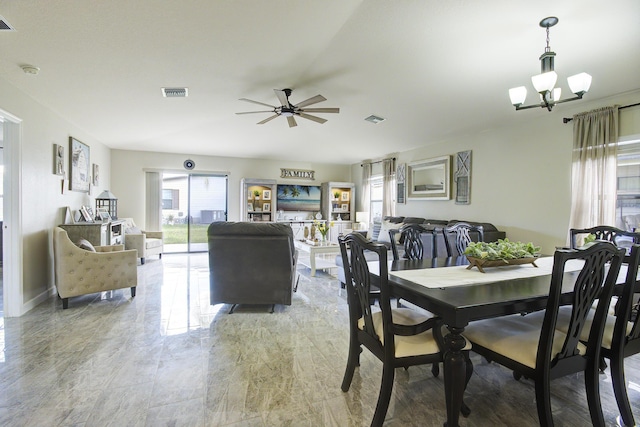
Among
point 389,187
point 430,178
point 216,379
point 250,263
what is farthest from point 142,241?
point 430,178

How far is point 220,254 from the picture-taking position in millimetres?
3412

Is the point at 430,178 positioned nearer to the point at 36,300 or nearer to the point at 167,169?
the point at 167,169

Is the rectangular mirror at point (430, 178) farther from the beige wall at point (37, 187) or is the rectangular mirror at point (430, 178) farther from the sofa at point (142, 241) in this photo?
the beige wall at point (37, 187)

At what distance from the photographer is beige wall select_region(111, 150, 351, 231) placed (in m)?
7.07

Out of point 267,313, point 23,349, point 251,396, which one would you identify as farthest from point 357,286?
point 23,349

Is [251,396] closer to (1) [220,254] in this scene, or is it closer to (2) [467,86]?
(1) [220,254]

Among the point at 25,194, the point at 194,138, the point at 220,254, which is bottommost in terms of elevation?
the point at 220,254

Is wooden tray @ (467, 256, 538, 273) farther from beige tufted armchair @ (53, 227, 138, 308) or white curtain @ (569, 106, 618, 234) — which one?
beige tufted armchair @ (53, 227, 138, 308)

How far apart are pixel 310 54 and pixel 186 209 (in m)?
5.56

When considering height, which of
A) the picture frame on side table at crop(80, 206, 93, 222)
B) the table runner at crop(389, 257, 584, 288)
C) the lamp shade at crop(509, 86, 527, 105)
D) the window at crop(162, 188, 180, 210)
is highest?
the lamp shade at crop(509, 86, 527, 105)

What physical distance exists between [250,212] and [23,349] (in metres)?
5.58

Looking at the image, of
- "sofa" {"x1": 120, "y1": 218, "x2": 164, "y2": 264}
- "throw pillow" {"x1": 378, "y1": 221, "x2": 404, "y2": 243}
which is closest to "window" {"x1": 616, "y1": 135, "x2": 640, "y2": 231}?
"throw pillow" {"x1": 378, "y1": 221, "x2": 404, "y2": 243}

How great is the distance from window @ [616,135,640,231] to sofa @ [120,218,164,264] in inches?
287

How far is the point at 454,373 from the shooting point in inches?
61.6
